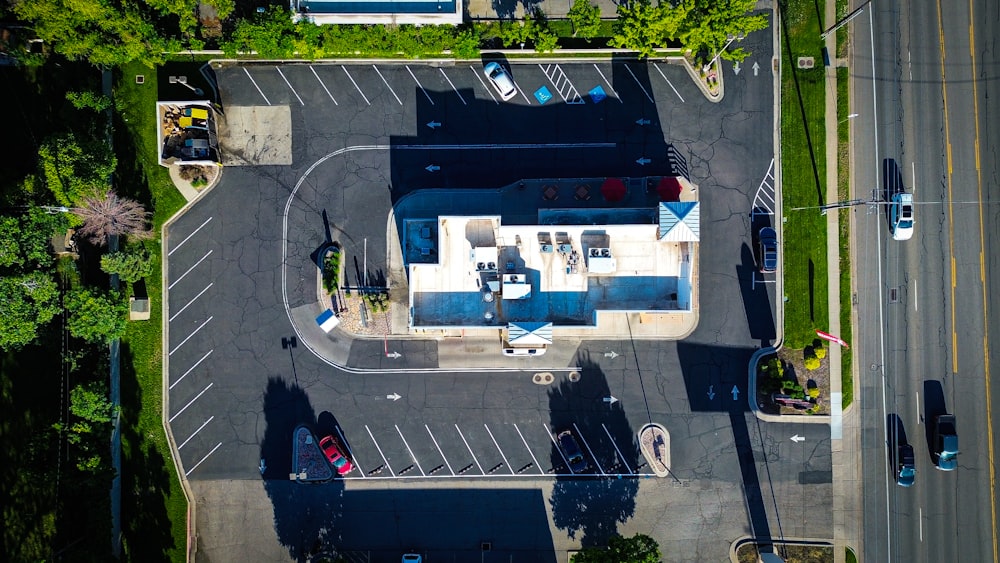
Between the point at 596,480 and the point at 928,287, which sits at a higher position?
the point at 928,287

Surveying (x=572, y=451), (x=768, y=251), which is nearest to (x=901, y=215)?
(x=768, y=251)

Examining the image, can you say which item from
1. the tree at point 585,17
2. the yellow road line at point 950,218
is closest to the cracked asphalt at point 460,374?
the tree at point 585,17

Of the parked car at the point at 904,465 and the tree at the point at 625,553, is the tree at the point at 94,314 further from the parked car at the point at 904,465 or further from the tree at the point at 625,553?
the parked car at the point at 904,465

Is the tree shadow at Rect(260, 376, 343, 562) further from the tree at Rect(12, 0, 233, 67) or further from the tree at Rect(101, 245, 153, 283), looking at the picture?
the tree at Rect(12, 0, 233, 67)

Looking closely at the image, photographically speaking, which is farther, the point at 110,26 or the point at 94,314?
the point at 94,314

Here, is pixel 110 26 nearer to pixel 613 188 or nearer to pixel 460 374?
pixel 460 374

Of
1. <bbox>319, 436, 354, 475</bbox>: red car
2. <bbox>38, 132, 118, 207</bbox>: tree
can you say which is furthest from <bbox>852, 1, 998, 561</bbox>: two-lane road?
<bbox>38, 132, 118, 207</bbox>: tree

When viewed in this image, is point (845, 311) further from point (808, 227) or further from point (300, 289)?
point (300, 289)
